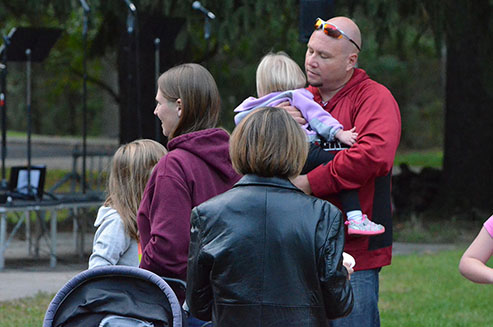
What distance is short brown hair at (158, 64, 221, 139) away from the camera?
149 inches

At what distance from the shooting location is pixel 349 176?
3654mm

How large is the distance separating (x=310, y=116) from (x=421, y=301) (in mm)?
4811

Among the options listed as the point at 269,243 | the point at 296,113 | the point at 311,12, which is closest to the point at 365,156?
the point at 296,113

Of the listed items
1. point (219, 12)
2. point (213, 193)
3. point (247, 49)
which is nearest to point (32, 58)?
point (219, 12)

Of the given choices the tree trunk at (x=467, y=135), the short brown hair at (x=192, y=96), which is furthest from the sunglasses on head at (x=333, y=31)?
the tree trunk at (x=467, y=135)

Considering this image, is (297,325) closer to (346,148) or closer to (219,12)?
(346,148)

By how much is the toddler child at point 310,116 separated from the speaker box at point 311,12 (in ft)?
9.90

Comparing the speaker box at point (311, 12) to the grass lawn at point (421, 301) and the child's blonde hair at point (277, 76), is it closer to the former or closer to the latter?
the grass lawn at point (421, 301)

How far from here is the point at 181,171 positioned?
3.64 metres

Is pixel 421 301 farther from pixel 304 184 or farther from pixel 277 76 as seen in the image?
pixel 304 184

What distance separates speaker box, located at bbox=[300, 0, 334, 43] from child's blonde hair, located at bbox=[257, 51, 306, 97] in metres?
3.07

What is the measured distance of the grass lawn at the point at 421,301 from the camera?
732 cm

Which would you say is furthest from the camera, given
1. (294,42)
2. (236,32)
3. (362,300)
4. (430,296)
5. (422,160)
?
(422,160)

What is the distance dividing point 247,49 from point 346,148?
53.0 ft
